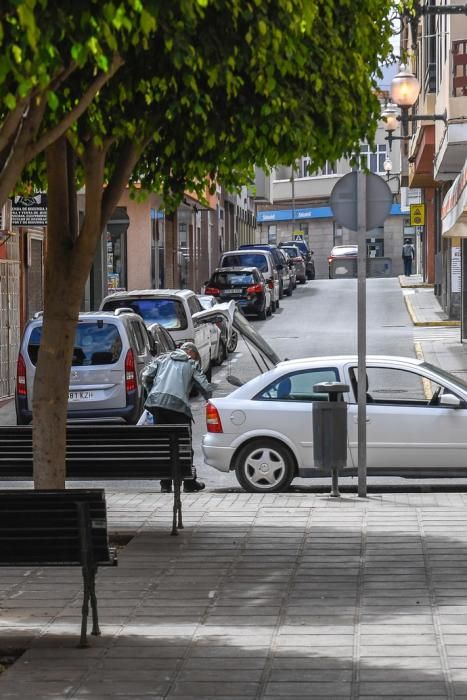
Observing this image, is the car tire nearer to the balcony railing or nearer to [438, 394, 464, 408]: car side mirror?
the balcony railing

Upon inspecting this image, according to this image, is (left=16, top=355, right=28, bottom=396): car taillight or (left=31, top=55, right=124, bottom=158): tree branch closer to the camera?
(left=31, top=55, right=124, bottom=158): tree branch

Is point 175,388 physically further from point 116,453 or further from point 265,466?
point 116,453

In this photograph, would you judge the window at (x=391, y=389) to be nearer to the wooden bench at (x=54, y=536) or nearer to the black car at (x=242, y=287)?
the wooden bench at (x=54, y=536)

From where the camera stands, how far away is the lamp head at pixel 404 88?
2362cm

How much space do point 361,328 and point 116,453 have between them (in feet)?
9.62

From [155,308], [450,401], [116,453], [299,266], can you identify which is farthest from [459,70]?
[299,266]

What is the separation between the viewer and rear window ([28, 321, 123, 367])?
785 inches

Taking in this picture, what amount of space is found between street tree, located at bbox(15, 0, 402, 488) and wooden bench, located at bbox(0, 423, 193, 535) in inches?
44.8

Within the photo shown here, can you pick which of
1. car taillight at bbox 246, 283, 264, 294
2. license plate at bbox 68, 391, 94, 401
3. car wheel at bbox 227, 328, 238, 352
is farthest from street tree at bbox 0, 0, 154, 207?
car taillight at bbox 246, 283, 264, 294

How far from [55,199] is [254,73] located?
6.56 ft

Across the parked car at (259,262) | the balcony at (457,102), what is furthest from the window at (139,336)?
the parked car at (259,262)

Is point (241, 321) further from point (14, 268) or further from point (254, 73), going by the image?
point (254, 73)

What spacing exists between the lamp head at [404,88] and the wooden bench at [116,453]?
12.8 meters

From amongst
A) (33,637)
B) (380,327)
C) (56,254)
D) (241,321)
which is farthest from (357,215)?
(380,327)
